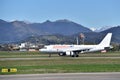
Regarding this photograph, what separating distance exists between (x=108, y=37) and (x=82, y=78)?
86.8m

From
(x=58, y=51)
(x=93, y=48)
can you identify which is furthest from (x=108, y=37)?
(x=58, y=51)

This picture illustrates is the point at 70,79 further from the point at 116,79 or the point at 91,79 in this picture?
the point at 116,79

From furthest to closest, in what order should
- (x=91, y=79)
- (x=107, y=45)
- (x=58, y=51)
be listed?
(x=107, y=45) < (x=58, y=51) < (x=91, y=79)

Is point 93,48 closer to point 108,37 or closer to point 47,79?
point 108,37

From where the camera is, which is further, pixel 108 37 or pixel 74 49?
pixel 108 37

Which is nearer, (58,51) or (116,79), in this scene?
(116,79)

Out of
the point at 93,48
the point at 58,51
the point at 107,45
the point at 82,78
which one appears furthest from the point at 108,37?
the point at 82,78

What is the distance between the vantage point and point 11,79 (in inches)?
1307

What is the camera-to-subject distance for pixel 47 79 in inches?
1296

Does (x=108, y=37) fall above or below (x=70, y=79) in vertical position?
above

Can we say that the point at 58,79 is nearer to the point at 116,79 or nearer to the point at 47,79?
the point at 47,79

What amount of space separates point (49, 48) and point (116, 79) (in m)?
75.2

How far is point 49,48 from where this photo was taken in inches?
4222

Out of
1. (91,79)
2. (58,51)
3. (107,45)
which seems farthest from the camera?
(107,45)
